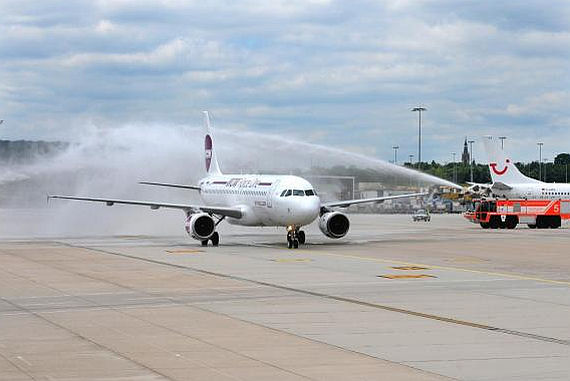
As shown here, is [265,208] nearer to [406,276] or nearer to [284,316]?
[406,276]

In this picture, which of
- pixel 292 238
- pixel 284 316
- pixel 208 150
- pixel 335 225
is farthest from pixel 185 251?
pixel 284 316

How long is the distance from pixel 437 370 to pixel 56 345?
21.2 ft

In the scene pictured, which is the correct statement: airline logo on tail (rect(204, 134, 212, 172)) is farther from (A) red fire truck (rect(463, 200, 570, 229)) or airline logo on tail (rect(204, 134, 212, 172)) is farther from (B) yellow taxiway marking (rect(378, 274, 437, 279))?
(B) yellow taxiway marking (rect(378, 274, 437, 279))

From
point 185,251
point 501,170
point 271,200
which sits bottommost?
point 185,251

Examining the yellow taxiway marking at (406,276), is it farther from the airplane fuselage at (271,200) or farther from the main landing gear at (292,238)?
the main landing gear at (292,238)

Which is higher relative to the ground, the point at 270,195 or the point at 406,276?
the point at 270,195

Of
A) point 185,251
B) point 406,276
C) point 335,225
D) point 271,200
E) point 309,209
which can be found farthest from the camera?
point 335,225

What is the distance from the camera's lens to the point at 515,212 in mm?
Answer: 71062

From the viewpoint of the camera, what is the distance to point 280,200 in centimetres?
4491

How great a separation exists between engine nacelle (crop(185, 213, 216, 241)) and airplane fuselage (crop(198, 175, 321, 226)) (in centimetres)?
266

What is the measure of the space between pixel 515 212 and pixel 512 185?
11820 millimetres

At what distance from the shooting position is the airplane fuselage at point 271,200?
44438 millimetres

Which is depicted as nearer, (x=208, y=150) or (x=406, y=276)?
(x=406, y=276)

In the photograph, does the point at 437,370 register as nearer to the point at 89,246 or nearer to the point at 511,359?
the point at 511,359
